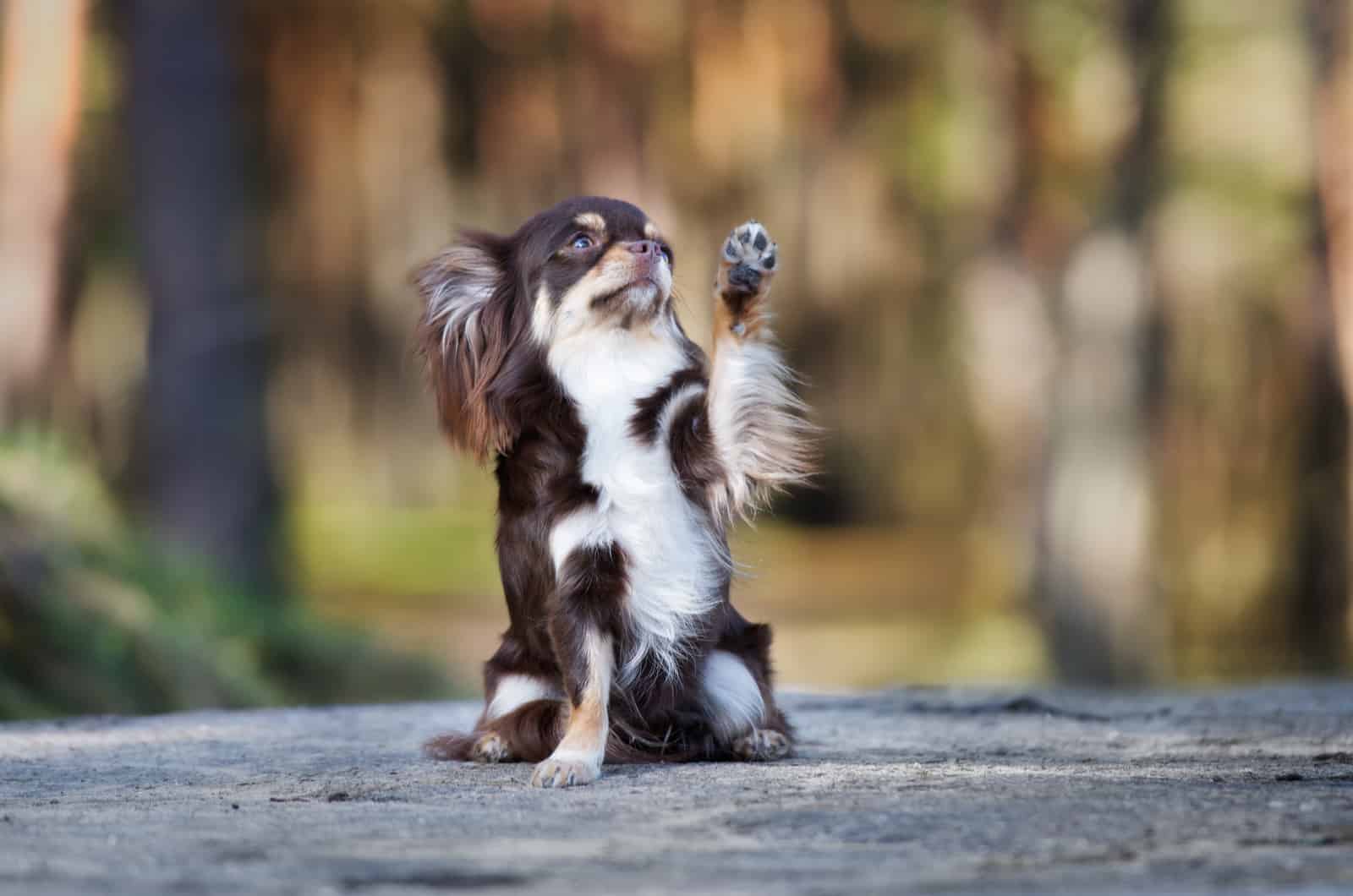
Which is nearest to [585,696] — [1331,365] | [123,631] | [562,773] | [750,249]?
[562,773]

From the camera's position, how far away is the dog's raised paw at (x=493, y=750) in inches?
208

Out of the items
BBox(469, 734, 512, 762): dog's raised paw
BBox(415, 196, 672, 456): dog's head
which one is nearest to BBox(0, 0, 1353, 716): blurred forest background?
BBox(469, 734, 512, 762): dog's raised paw

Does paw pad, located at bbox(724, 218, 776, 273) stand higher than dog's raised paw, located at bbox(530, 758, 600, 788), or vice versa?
paw pad, located at bbox(724, 218, 776, 273)

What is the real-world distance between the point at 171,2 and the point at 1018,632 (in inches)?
337

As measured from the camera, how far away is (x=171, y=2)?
1387cm

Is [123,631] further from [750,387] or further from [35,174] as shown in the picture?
[35,174]

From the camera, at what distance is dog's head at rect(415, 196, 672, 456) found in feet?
16.8

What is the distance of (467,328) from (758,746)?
55.1 inches

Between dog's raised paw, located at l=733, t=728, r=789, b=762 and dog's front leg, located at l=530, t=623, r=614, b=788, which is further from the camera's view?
dog's raised paw, located at l=733, t=728, r=789, b=762

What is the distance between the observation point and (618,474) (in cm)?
498

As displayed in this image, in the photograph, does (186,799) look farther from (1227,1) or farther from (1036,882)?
(1227,1)

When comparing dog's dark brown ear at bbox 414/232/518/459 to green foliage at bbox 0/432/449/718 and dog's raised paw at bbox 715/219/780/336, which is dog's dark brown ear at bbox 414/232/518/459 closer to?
dog's raised paw at bbox 715/219/780/336

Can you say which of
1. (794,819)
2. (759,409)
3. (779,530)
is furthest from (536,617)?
(779,530)

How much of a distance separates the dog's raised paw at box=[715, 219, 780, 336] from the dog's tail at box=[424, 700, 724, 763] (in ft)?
3.64
